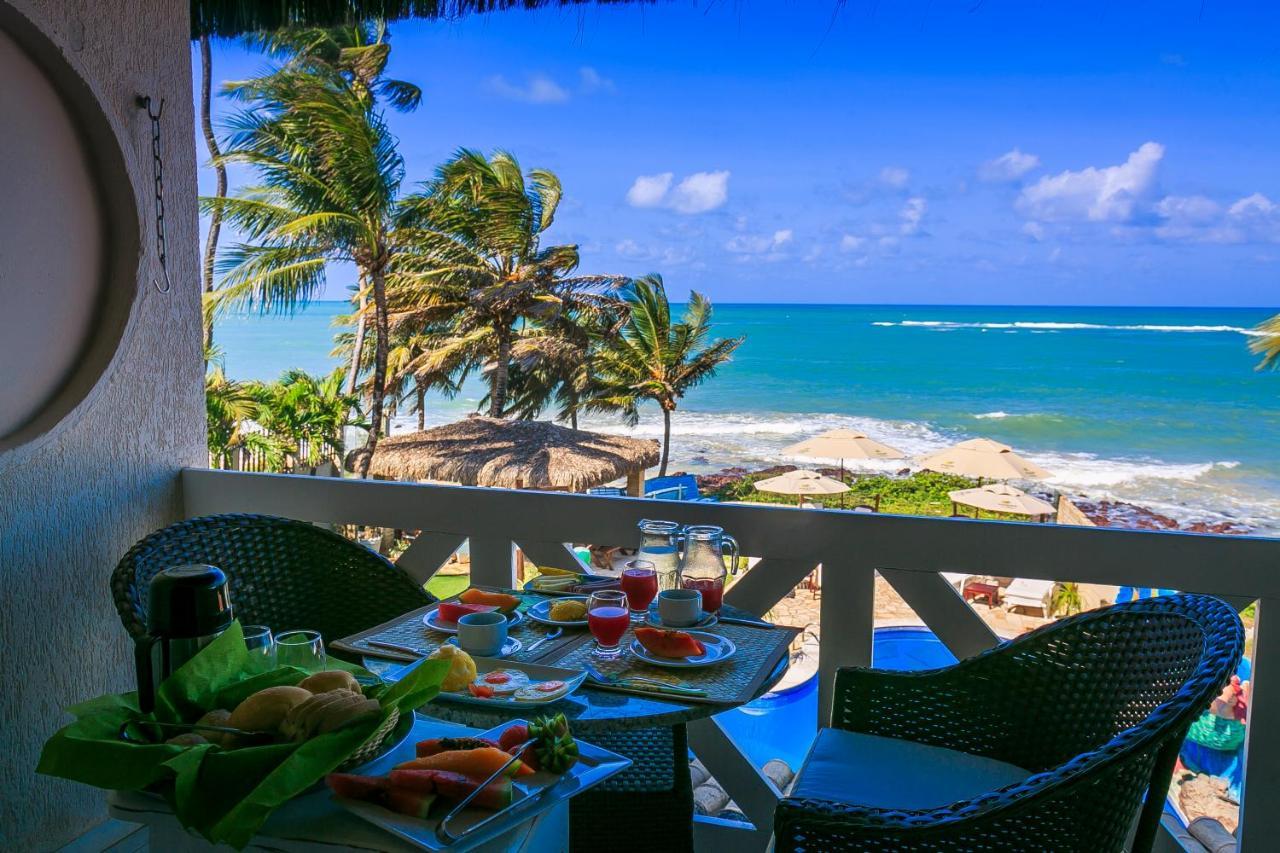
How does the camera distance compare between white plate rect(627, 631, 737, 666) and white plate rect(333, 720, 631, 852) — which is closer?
white plate rect(333, 720, 631, 852)

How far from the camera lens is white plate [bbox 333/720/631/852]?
3.08ft

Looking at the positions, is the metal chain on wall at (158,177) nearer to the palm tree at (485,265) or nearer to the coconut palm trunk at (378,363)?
the coconut palm trunk at (378,363)

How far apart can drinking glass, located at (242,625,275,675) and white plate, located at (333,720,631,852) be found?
0.75 ft

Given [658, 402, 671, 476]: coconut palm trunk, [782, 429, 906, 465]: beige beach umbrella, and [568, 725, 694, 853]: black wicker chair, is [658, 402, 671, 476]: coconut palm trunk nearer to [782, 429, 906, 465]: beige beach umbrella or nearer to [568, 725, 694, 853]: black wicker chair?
[782, 429, 906, 465]: beige beach umbrella

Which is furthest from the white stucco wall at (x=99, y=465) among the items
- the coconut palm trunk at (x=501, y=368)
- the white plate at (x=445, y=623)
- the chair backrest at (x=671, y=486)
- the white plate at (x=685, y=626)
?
the coconut palm trunk at (x=501, y=368)

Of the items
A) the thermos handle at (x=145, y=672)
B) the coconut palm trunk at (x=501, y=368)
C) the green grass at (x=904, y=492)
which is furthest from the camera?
the green grass at (x=904, y=492)

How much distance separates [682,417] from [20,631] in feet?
102

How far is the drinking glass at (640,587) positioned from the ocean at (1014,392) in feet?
94.1

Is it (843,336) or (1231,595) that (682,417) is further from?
(1231,595)

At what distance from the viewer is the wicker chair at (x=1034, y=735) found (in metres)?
1.16

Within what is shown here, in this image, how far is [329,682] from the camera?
3.73 ft

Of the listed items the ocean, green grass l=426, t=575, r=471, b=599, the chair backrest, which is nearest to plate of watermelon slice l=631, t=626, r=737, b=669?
green grass l=426, t=575, r=471, b=599

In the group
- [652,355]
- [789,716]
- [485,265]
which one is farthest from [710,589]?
[652,355]

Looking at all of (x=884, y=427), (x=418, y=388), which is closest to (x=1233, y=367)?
(x=884, y=427)
